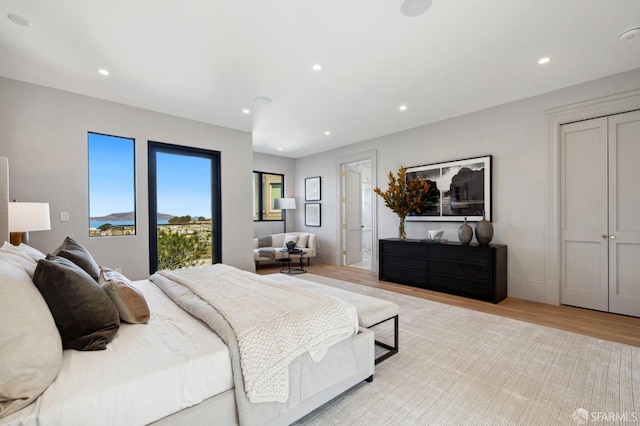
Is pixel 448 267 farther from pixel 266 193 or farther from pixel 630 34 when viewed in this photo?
pixel 266 193

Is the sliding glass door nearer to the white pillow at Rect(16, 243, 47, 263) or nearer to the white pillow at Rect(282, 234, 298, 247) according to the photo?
the white pillow at Rect(282, 234, 298, 247)

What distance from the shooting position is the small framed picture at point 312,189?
7.00 meters

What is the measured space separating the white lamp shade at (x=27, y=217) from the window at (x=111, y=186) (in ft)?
3.59

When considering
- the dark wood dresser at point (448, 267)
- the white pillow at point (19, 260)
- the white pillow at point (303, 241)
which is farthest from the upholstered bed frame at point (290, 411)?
the white pillow at point (303, 241)

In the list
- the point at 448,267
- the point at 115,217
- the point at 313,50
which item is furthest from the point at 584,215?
the point at 115,217

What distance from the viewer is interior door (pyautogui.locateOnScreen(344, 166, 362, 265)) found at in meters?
6.64

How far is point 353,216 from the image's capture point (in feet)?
22.5

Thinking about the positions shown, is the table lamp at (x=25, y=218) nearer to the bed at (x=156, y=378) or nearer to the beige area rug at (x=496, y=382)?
the bed at (x=156, y=378)

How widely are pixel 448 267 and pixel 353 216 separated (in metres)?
3.02

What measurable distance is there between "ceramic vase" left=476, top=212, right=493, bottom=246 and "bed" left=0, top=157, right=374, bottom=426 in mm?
3089

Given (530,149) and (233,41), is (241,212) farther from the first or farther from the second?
(530,149)

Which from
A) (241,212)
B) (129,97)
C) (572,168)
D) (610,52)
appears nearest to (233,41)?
(129,97)

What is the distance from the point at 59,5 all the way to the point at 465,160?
496 centimetres

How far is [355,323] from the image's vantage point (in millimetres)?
1928
